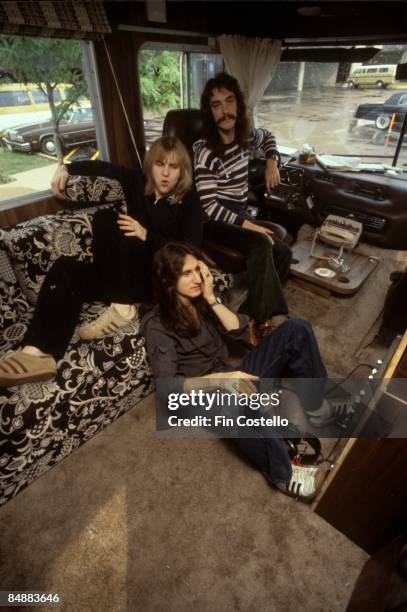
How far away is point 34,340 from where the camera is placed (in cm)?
164

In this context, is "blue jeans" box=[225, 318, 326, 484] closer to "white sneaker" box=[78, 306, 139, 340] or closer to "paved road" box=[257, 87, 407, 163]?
"white sneaker" box=[78, 306, 139, 340]

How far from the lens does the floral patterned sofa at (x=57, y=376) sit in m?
1.53

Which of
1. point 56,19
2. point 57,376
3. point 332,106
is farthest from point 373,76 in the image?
point 57,376

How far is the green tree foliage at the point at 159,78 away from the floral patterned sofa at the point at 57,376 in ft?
5.50

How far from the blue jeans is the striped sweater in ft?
3.81

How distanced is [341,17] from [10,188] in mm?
3626

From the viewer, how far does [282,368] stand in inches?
70.9

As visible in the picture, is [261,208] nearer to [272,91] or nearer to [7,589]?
[272,91]

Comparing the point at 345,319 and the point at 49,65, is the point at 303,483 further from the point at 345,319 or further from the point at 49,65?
the point at 49,65

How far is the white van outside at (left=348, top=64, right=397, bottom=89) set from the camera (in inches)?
145

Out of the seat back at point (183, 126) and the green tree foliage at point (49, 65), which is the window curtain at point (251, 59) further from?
the green tree foliage at point (49, 65)

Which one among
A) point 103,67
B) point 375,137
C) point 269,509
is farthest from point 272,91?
point 269,509

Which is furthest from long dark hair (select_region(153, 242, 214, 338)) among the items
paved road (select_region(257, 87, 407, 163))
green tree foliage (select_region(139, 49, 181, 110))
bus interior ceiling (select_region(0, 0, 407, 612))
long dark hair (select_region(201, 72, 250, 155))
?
paved road (select_region(257, 87, 407, 163))

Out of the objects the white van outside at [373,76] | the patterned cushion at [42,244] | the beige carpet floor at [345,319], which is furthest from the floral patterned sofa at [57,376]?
the white van outside at [373,76]
